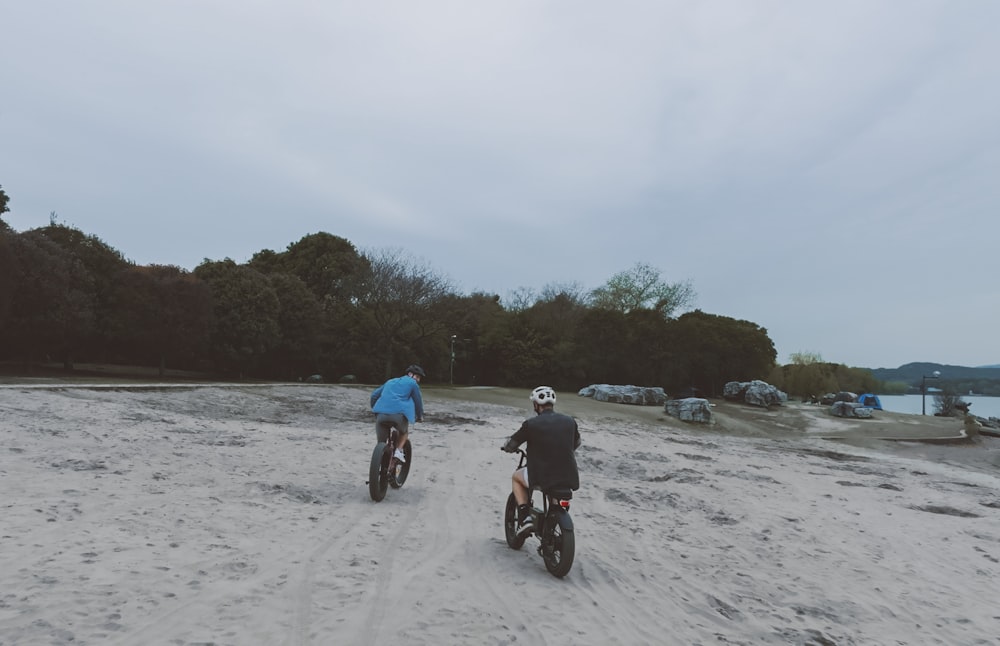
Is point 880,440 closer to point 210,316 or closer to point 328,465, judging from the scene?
point 328,465

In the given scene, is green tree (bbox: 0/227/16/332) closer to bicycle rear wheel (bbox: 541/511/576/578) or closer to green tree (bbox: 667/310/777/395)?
bicycle rear wheel (bbox: 541/511/576/578)

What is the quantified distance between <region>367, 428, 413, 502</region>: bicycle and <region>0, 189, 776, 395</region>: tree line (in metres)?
26.7

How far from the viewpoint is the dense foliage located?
29203 mm

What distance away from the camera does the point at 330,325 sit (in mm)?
43500

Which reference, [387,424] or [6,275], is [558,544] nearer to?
[387,424]

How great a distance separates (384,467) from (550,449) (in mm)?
3325

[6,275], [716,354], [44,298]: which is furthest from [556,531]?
[716,354]

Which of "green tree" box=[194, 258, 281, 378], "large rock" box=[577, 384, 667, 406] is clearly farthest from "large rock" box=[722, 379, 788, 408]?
"green tree" box=[194, 258, 281, 378]

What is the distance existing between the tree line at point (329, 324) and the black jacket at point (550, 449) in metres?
29.9

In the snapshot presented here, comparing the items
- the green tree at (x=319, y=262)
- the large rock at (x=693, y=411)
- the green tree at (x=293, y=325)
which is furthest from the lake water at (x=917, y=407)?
the green tree at (x=319, y=262)

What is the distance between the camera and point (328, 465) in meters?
10.3

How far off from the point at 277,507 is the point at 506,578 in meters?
3.27

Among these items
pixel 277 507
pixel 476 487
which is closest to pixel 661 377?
pixel 476 487

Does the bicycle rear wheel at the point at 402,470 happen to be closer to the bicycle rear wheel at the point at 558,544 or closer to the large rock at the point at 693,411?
the bicycle rear wheel at the point at 558,544
